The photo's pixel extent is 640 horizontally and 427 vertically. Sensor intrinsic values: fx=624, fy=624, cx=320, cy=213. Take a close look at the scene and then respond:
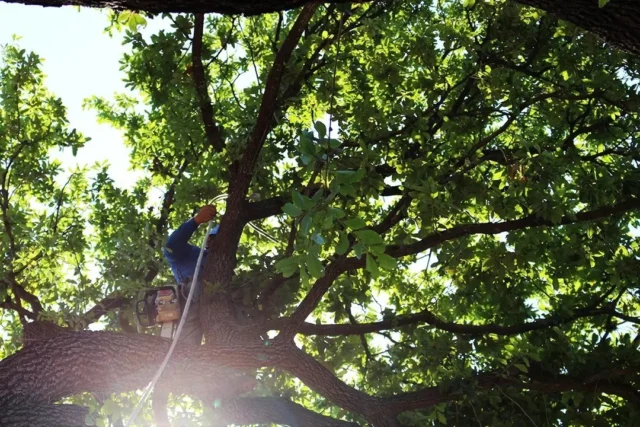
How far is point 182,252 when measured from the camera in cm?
577

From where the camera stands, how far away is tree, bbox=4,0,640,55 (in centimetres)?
210

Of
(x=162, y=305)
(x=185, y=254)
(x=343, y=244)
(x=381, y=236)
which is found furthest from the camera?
(x=185, y=254)

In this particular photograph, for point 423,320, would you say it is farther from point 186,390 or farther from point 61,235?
point 61,235

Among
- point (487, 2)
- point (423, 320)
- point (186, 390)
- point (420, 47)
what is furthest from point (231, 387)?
point (487, 2)

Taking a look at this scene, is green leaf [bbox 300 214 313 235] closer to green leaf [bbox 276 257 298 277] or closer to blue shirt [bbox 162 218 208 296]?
green leaf [bbox 276 257 298 277]

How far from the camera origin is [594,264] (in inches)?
240

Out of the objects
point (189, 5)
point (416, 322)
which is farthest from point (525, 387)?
point (189, 5)

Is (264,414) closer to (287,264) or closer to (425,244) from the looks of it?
(425,244)

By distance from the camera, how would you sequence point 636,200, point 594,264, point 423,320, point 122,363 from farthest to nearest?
1. point 594,264
2. point 423,320
3. point 636,200
4. point 122,363

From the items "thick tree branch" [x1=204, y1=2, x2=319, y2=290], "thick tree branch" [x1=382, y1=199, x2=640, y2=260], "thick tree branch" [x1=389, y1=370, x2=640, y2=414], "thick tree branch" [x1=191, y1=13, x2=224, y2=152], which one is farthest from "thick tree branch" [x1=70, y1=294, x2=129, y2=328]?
"thick tree branch" [x1=389, y1=370, x2=640, y2=414]

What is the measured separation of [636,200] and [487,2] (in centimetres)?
226

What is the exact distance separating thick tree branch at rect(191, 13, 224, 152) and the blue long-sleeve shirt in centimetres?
93

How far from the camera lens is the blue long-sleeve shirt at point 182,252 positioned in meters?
5.41

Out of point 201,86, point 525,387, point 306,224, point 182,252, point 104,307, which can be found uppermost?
point 201,86
